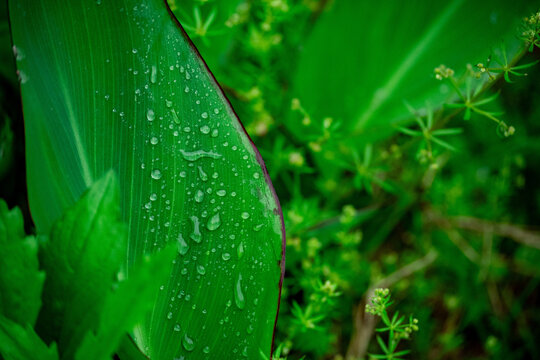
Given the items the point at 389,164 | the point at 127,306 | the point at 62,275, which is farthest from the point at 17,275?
the point at 389,164

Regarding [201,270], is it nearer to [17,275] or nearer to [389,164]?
[17,275]

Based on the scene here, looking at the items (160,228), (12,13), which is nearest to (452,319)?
(160,228)

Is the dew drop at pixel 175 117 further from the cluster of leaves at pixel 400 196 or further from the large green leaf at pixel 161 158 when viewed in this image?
the cluster of leaves at pixel 400 196

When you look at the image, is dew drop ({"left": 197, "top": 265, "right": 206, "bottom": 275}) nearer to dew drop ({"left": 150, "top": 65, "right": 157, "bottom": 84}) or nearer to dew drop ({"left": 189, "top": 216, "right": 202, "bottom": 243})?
dew drop ({"left": 189, "top": 216, "right": 202, "bottom": 243})

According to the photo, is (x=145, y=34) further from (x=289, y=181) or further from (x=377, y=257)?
(x=377, y=257)

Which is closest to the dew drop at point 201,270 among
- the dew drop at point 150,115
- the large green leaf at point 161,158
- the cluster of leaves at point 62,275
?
the large green leaf at point 161,158

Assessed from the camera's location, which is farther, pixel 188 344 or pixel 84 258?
pixel 188 344
